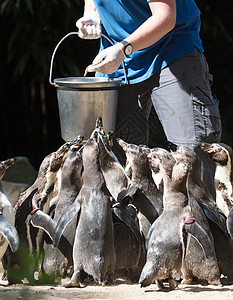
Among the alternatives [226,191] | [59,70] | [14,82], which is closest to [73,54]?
[59,70]

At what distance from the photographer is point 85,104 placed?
164 inches

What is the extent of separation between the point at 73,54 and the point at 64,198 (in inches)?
157

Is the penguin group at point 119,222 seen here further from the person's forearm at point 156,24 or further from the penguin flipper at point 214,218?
the person's forearm at point 156,24

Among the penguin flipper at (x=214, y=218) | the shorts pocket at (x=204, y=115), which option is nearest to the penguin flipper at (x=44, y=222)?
the penguin flipper at (x=214, y=218)

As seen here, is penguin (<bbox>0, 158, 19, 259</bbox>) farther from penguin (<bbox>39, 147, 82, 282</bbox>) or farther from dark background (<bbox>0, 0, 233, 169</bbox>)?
dark background (<bbox>0, 0, 233, 169</bbox>)

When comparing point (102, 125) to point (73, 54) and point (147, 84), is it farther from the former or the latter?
point (73, 54)

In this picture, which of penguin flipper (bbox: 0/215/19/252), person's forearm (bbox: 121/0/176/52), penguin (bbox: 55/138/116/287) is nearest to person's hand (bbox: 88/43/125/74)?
person's forearm (bbox: 121/0/176/52)

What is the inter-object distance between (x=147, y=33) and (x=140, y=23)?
0.37 meters

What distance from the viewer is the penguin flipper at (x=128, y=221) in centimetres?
381

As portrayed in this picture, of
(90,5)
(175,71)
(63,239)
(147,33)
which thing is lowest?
(63,239)

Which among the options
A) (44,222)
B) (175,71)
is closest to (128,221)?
(44,222)

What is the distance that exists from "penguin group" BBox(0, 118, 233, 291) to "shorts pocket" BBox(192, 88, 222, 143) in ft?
0.33

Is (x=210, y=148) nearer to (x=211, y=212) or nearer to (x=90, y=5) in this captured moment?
(x=211, y=212)

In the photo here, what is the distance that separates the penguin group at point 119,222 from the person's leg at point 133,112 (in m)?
0.25
